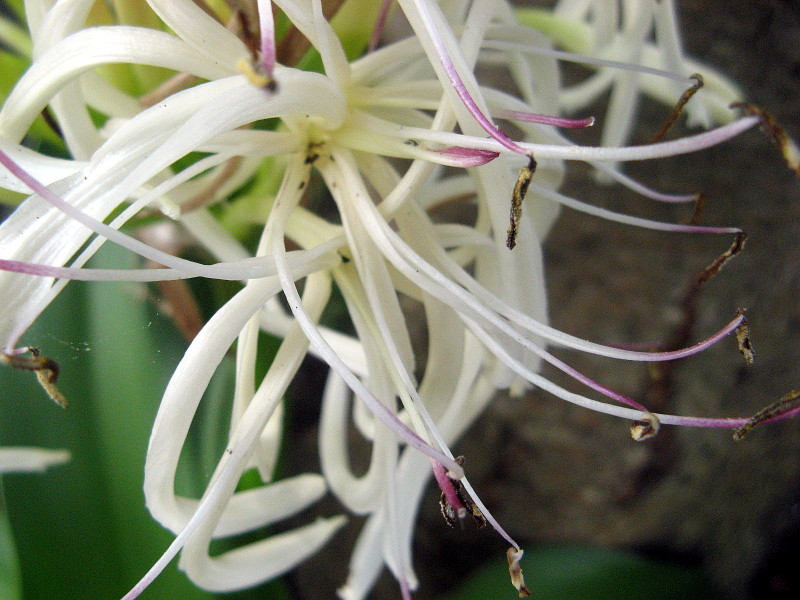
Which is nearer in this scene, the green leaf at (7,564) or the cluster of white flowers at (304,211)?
the cluster of white flowers at (304,211)

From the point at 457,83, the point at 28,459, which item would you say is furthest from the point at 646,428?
the point at 28,459

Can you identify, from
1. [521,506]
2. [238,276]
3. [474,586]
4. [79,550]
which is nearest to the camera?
[238,276]

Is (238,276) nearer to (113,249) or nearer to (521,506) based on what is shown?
(113,249)

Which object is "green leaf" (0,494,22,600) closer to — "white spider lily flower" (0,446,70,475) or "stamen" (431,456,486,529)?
"white spider lily flower" (0,446,70,475)

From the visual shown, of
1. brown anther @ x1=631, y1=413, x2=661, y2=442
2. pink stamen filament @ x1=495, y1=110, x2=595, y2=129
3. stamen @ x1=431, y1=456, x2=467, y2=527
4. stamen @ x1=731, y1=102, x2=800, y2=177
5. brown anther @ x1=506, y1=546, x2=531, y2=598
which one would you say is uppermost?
pink stamen filament @ x1=495, y1=110, x2=595, y2=129

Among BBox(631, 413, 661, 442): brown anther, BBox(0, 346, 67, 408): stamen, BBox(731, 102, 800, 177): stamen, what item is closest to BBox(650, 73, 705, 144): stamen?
BBox(731, 102, 800, 177): stamen

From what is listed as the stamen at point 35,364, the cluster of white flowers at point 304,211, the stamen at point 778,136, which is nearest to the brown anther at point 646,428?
Answer: the cluster of white flowers at point 304,211

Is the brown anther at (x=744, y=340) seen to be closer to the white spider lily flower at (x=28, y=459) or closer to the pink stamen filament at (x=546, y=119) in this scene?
the pink stamen filament at (x=546, y=119)

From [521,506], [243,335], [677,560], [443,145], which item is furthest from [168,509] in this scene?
[677,560]
